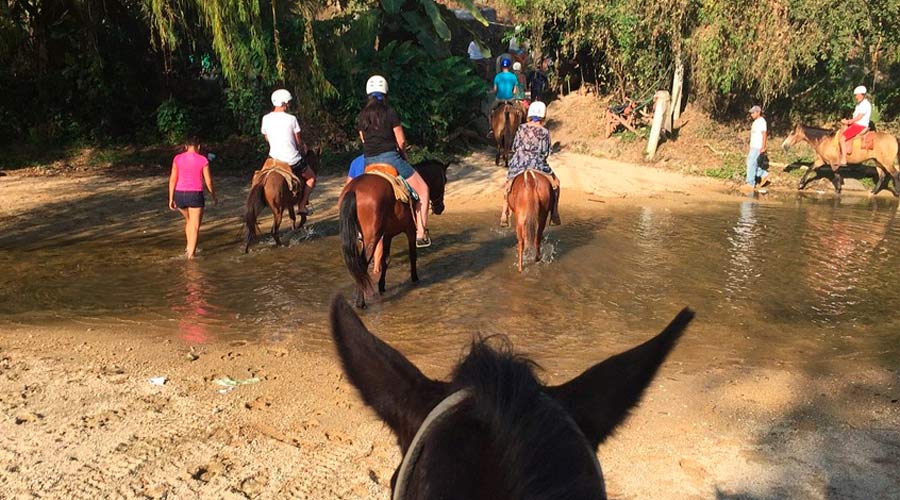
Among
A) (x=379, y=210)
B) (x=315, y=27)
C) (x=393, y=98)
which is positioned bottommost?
(x=379, y=210)

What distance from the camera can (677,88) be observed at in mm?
20453

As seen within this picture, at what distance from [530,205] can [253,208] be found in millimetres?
4173

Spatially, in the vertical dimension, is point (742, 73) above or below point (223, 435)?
above

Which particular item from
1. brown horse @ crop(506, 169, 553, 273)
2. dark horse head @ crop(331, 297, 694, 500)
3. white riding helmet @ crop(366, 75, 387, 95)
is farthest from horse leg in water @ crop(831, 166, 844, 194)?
dark horse head @ crop(331, 297, 694, 500)

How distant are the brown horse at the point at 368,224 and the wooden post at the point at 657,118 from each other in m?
13.2

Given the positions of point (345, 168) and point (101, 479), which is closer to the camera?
point (101, 479)

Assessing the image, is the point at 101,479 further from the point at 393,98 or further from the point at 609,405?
the point at 393,98

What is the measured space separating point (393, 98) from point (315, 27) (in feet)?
11.0

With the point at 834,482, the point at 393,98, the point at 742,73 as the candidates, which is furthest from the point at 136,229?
the point at 742,73

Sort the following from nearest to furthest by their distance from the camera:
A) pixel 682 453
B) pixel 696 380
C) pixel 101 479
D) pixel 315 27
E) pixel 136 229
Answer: pixel 101 479 < pixel 682 453 < pixel 696 380 < pixel 136 229 < pixel 315 27

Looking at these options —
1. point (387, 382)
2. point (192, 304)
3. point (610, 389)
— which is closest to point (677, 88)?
point (192, 304)

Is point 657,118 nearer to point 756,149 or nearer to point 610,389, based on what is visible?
point 756,149

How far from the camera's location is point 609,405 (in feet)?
5.84

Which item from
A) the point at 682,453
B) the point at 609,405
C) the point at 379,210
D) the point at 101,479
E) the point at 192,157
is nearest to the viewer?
the point at 609,405
